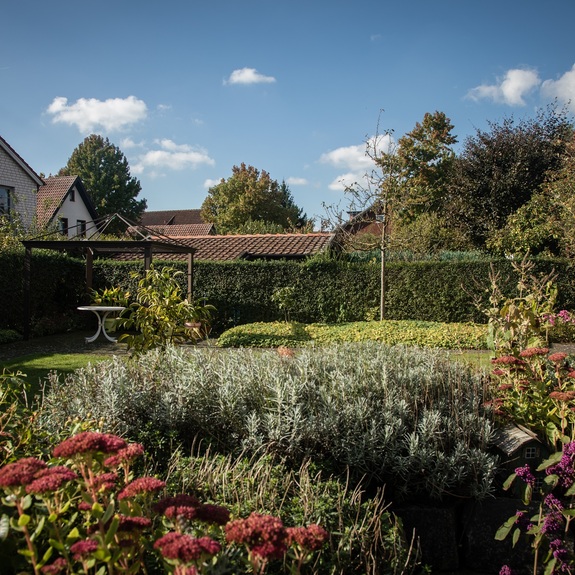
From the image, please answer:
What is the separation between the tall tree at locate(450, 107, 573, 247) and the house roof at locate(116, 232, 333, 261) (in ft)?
19.3

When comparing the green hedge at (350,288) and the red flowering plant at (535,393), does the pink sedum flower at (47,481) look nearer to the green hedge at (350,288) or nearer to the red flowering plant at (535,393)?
the red flowering plant at (535,393)

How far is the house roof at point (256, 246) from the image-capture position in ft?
62.6

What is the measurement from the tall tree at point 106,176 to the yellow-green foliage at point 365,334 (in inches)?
1463

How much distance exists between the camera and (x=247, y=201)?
38.9 meters

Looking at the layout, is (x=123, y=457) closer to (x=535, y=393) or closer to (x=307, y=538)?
(x=307, y=538)

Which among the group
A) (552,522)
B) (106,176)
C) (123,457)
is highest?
(106,176)

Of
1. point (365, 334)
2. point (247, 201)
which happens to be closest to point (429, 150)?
point (247, 201)

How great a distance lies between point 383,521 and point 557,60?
37.7 ft

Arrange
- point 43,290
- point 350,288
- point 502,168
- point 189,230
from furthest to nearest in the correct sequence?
point 189,230
point 502,168
point 350,288
point 43,290

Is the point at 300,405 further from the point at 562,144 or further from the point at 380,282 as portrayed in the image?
the point at 562,144

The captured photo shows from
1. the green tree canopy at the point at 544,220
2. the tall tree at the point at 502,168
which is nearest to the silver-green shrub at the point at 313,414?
the green tree canopy at the point at 544,220

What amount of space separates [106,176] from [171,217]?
11034mm

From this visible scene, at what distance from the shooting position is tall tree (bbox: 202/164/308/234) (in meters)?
39.1

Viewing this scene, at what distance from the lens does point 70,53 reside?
292 inches
